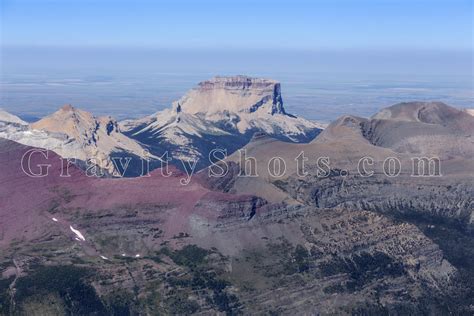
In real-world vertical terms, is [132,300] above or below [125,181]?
below

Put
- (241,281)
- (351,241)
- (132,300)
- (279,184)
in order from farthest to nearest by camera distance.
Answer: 1. (279,184)
2. (351,241)
3. (241,281)
4. (132,300)

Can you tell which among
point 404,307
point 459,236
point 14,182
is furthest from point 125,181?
point 459,236

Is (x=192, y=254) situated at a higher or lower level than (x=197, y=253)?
lower

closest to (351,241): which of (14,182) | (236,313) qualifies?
(236,313)

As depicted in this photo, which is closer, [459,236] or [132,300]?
[132,300]

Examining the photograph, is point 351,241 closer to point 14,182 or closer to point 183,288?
point 183,288

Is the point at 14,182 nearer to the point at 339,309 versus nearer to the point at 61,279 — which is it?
the point at 61,279

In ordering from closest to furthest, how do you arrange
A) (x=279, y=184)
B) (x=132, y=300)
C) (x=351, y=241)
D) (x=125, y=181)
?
(x=132, y=300), (x=351, y=241), (x=125, y=181), (x=279, y=184)

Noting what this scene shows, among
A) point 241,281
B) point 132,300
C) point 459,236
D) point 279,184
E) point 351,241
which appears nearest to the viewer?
Result: point 132,300

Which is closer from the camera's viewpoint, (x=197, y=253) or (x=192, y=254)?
(x=192, y=254)
